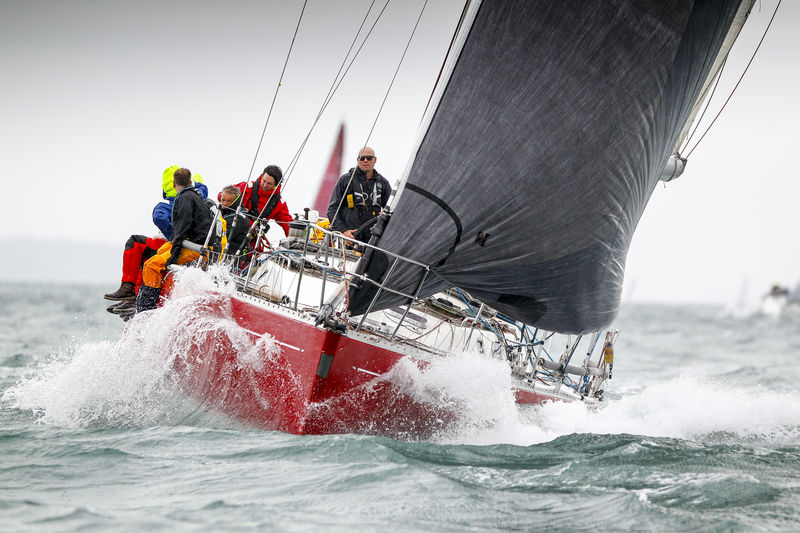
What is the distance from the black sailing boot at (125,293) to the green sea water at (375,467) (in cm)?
87

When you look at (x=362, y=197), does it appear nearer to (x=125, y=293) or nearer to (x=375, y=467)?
(x=125, y=293)

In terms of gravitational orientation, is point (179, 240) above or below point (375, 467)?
above

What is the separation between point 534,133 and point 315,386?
207 centimetres

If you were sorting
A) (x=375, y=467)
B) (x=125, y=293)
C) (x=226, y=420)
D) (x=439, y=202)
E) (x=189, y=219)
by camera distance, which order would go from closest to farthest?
1. (x=375, y=467)
2. (x=439, y=202)
3. (x=226, y=420)
4. (x=189, y=219)
5. (x=125, y=293)

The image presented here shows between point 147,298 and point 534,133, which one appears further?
point 147,298

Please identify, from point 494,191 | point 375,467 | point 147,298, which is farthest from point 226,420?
point 494,191

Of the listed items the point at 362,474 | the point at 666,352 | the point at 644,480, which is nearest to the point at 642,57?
the point at 644,480

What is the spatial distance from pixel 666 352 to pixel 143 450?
19041 millimetres

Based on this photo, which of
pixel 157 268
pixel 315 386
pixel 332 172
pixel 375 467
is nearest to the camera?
pixel 375 467

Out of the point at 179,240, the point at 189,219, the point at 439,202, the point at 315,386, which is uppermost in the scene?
the point at 439,202

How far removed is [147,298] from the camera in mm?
7309

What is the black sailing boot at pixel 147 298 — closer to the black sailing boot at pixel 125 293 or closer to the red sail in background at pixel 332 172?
the black sailing boot at pixel 125 293

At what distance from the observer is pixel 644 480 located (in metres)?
4.59

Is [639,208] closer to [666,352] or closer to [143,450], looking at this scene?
[143,450]
